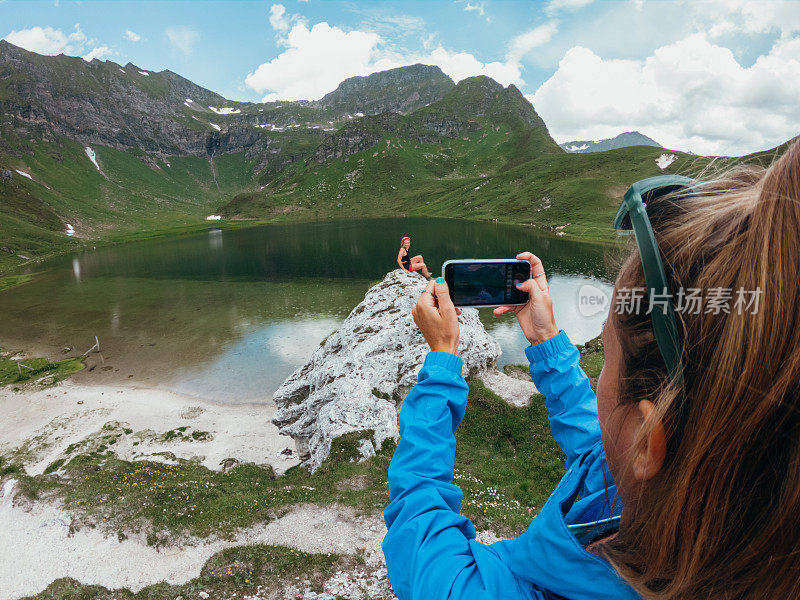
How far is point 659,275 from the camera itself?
122cm

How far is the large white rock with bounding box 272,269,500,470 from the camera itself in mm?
14742

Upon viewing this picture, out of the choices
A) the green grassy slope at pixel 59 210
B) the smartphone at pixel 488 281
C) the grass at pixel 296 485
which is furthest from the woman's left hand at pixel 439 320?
the green grassy slope at pixel 59 210

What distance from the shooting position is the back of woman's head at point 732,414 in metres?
0.88

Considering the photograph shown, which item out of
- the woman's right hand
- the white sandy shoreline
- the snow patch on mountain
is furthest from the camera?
the snow patch on mountain

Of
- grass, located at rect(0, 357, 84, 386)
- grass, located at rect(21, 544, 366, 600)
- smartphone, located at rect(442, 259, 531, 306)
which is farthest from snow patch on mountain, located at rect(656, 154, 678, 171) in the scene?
grass, located at rect(0, 357, 84, 386)

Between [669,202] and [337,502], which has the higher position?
[669,202]

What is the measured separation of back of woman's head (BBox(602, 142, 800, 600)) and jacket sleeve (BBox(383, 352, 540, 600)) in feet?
2.04

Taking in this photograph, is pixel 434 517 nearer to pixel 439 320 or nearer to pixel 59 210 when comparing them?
pixel 439 320

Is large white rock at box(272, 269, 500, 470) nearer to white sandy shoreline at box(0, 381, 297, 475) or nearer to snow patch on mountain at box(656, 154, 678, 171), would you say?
white sandy shoreline at box(0, 381, 297, 475)

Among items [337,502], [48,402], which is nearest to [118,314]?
[48,402]

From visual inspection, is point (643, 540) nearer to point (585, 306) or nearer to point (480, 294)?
point (585, 306)

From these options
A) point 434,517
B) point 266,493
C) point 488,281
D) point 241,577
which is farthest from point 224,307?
point 434,517

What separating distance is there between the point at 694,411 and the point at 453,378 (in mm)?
1368

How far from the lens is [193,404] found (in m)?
24.7
